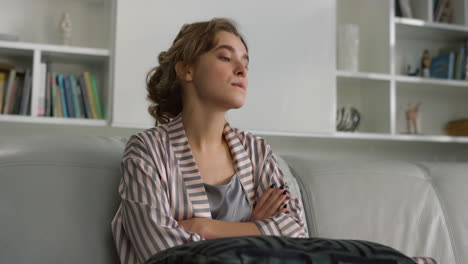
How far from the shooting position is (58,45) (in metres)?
2.86

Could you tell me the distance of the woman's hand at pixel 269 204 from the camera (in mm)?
1327

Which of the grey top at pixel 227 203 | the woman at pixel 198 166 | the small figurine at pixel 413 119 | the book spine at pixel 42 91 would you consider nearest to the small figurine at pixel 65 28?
the book spine at pixel 42 91

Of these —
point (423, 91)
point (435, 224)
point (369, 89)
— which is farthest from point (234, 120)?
point (423, 91)

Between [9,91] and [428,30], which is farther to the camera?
[428,30]

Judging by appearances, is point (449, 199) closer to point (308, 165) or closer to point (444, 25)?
point (308, 165)

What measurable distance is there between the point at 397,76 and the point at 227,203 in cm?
226

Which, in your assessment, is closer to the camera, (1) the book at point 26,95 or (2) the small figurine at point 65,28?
(1) the book at point 26,95

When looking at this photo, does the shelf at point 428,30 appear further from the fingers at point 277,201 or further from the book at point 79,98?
the fingers at point 277,201

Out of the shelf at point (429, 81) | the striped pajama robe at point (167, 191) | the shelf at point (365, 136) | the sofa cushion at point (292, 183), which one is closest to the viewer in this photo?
the striped pajama robe at point (167, 191)

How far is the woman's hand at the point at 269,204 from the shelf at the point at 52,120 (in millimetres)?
1549

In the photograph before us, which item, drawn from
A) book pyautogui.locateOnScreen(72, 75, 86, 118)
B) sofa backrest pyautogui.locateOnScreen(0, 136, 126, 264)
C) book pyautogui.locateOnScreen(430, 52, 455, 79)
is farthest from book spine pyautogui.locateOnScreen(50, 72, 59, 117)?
book pyautogui.locateOnScreen(430, 52, 455, 79)

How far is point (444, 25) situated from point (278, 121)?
1386 mm

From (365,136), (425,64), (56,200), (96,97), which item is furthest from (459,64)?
(56,200)

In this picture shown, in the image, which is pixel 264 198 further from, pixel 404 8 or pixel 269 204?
pixel 404 8
